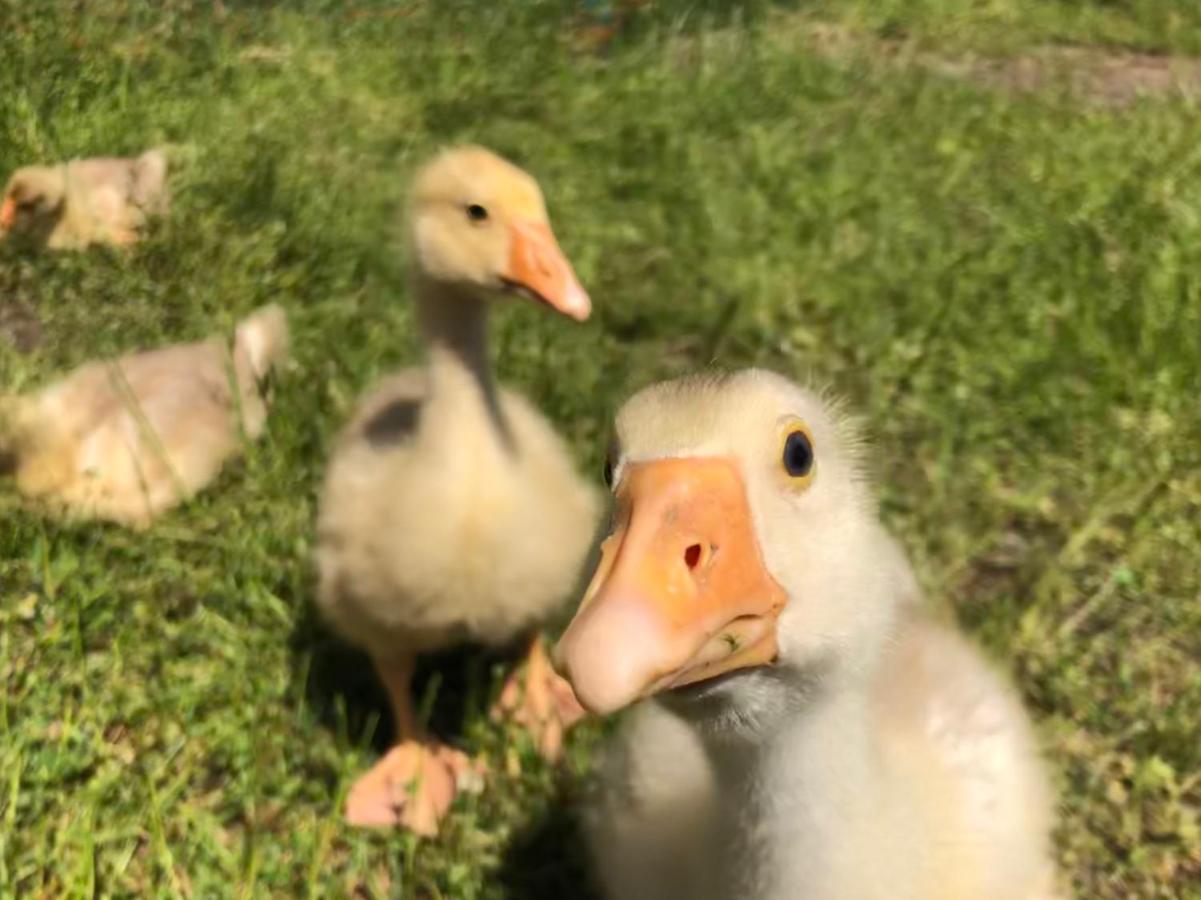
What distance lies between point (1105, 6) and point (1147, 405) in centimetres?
392

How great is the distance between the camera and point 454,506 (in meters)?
2.31

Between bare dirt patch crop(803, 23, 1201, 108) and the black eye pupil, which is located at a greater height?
the black eye pupil

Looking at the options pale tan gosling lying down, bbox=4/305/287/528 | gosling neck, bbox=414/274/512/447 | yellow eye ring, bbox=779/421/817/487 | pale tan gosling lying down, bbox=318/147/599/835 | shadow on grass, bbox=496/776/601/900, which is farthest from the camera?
pale tan gosling lying down, bbox=4/305/287/528

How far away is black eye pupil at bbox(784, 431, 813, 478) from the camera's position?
54.5 inches

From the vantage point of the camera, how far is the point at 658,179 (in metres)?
4.43

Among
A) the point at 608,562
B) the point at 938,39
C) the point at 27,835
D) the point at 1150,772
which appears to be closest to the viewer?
the point at 608,562

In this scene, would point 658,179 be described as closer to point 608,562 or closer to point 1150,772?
point 1150,772

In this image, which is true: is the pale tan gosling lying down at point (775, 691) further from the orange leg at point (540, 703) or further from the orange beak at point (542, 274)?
the orange beak at point (542, 274)

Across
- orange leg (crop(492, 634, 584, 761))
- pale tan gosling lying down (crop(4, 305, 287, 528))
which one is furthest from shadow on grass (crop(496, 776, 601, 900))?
pale tan gosling lying down (crop(4, 305, 287, 528))

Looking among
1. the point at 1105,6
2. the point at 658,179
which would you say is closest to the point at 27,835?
the point at 658,179

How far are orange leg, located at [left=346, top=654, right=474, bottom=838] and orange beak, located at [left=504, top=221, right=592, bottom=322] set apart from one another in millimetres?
730

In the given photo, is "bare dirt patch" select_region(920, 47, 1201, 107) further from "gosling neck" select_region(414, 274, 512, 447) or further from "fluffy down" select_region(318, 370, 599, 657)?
"fluffy down" select_region(318, 370, 599, 657)

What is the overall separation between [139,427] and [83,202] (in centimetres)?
116

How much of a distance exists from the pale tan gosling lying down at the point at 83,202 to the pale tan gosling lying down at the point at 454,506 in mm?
1721
